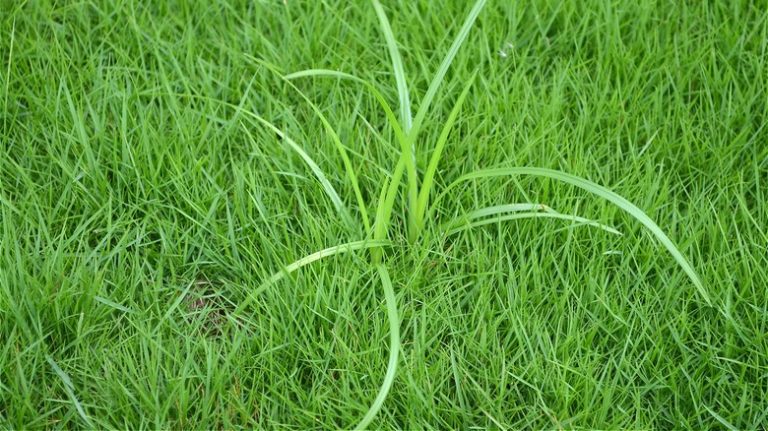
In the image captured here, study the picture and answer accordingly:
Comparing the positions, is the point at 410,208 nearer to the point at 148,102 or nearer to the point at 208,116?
the point at 208,116

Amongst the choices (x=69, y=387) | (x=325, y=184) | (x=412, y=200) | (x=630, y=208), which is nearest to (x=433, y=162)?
(x=412, y=200)

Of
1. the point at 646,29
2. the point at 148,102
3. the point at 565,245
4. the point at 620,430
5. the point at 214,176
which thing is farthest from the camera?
the point at 646,29

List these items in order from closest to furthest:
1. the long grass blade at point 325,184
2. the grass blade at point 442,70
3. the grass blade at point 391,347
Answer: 1. the grass blade at point 391,347
2. the grass blade at point 442,70
3. the long grass blade at point 325,184

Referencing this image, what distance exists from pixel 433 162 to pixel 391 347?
0.45m

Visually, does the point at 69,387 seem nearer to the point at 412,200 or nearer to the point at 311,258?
the point at 311,258

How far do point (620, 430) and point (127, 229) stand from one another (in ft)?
4.08

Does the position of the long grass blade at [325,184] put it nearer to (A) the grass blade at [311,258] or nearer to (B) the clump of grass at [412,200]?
(B) the clump of grass at [412,200]

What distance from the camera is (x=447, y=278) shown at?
7.00 feet

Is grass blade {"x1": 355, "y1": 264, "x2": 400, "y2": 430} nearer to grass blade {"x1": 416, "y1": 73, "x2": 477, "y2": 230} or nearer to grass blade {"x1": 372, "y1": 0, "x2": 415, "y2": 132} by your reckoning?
grass blade {"x1": 416, "y1": 73, "x2": 477, "y2": 230}

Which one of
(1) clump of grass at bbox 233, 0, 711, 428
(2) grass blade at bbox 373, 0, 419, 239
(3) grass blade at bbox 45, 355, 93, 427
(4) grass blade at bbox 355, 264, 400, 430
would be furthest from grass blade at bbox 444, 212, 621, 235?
(3) grass blade at bbox 45, 355, 93, 427

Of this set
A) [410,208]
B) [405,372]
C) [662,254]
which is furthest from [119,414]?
[662,254]

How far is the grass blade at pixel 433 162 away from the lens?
1.95m

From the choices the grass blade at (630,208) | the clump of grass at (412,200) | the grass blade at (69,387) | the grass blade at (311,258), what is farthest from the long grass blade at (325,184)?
the grass blade at (69,387)

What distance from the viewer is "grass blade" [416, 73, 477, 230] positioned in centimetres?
195
